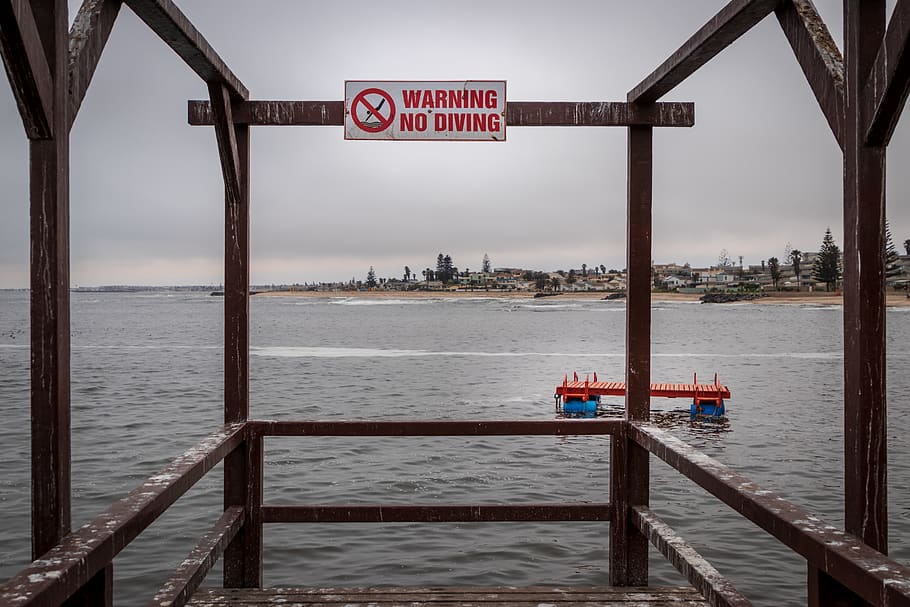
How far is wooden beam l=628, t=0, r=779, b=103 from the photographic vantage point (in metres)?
3.05

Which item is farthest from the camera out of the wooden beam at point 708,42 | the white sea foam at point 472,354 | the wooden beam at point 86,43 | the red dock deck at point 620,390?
the white sea foam at point 472,354

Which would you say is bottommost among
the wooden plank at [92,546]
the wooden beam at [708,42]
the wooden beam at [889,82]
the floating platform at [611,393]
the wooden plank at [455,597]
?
the floating platform at [611,393]

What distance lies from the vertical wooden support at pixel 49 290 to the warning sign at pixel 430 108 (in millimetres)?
2194

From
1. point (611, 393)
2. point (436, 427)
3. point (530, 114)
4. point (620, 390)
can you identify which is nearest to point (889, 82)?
point (530, 114)

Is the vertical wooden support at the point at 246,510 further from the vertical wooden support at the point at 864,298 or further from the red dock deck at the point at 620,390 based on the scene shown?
the red dock deck at the point at 620,390

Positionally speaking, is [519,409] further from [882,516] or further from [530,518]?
[882,516]

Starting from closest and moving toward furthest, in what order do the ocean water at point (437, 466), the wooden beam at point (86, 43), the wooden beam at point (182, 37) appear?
1. the wooden beam at point (86, 43)
2. the wooden beam at point (182, 37)
3. the ocean water at point (437, 466)

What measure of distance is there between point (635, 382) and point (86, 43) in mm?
3264

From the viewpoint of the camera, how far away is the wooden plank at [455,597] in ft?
12.9

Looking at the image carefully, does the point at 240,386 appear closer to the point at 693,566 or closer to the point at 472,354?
the point at 693,566

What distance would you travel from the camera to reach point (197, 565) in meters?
3.39

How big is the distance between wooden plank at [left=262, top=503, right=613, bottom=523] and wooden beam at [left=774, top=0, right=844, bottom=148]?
265cm

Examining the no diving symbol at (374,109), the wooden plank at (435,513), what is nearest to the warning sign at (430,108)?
the no diving symbol at (374,109)

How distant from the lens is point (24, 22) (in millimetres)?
2020
